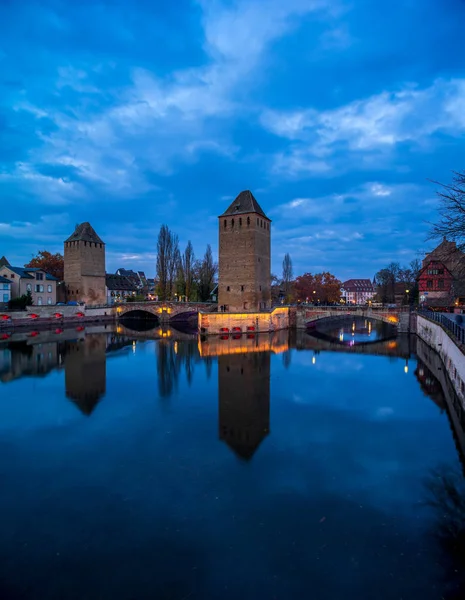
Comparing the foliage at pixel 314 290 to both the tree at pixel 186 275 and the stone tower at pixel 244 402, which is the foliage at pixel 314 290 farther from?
the stone tower at pixel 244 402

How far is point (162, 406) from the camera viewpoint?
456 inches

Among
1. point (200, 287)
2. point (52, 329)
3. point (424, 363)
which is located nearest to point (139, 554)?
point (424, 363)

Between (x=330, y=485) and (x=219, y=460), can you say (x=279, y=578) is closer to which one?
(x=330, y=485)

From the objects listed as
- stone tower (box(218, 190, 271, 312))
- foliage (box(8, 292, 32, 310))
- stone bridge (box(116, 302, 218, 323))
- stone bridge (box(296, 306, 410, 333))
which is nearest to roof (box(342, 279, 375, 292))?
stone bridge (box(116, 302, 218, 323))

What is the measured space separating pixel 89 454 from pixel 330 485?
5.22 meters

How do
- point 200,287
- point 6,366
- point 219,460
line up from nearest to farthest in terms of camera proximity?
1. point 219,460
2. point 6,366
3. point 200,287

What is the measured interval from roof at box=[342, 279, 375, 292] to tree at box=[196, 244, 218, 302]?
58.3 metres

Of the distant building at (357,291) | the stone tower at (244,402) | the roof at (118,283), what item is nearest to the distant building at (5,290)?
the roof at (118,283)

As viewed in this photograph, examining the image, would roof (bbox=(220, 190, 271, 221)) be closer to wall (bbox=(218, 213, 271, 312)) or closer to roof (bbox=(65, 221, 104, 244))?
wall (bbox=(218, 213, 271, 312))

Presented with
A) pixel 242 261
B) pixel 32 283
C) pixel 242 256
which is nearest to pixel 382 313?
pixel 242 261

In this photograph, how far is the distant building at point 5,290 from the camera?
125 feet

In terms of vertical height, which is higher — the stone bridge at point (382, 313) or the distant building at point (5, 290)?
the distant building at point (5, 290)

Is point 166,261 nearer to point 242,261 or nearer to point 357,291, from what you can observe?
point 242,261

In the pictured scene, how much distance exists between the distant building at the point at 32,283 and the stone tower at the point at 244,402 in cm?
3169
